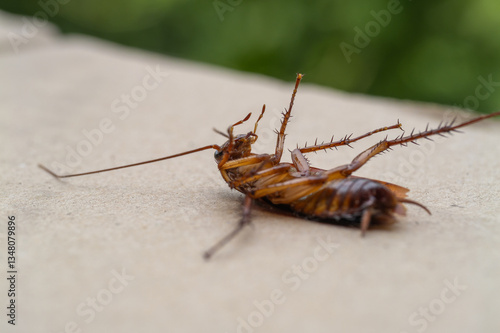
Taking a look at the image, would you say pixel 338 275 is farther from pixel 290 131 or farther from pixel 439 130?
pixel 290 131

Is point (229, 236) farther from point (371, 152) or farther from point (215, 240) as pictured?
point (371, 152)

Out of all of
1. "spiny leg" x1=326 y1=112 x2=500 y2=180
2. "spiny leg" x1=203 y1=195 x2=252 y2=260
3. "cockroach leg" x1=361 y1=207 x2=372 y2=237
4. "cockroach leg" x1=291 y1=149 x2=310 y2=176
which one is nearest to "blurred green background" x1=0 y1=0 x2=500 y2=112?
"spiny leg" x1=326 y1=112 x2=500 y2=180

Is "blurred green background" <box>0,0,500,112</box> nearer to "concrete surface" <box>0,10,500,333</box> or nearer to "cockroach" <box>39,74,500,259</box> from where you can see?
"concrete surface" <box>0,10,500,333</box>

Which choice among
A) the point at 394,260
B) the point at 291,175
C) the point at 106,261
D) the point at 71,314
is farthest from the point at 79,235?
the point at 394,260

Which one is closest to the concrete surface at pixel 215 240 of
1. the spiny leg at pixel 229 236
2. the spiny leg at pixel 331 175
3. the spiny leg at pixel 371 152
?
the spiny leg at pixel 229 236

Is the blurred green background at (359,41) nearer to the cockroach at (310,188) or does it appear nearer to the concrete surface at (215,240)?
the concrete surface at (215,240)

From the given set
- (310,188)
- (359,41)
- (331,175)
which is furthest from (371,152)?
(359,41)

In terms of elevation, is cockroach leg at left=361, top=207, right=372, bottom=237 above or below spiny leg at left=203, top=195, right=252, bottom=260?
above
